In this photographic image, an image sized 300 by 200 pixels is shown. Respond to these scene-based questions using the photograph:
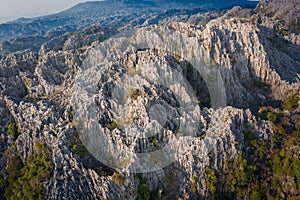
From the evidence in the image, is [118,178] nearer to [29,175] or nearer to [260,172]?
[29,175]

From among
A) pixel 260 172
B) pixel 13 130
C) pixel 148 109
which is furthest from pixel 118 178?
pixel 13 130

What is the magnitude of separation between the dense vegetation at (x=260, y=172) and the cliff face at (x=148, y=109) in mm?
354

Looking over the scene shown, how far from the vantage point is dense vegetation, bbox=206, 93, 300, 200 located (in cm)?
4919

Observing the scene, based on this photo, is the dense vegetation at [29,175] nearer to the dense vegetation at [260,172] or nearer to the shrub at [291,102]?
the dense vegetation at [260,172]

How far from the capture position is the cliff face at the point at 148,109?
4909cm

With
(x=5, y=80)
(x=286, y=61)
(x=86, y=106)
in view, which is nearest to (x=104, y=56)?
(x=5, y=80)

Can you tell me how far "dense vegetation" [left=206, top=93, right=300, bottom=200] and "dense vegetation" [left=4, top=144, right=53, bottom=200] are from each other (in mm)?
26498

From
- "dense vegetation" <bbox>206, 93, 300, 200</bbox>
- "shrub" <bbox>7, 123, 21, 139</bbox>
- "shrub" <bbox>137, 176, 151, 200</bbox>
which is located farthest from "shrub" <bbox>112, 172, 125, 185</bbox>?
"shrub" <bbox>7, 123, 21, 139</bbox>

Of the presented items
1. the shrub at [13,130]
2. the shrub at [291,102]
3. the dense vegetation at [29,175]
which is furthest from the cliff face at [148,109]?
the dense vegetation at [29,175]

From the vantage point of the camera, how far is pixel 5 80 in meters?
84.0

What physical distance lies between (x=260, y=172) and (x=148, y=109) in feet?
72.7

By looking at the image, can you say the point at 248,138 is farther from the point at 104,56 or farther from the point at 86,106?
the point at 104,56

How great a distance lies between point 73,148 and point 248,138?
29910 mm

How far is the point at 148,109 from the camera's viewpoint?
58219 mm
